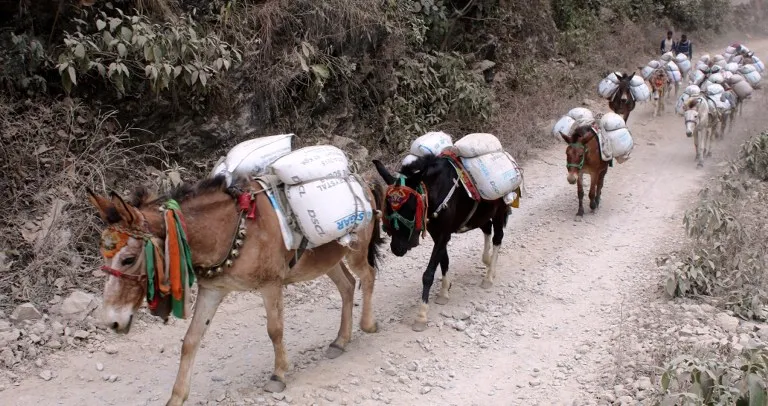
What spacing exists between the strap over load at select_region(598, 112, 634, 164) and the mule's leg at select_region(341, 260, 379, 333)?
5.51m

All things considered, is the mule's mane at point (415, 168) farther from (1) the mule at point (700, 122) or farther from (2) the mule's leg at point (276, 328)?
(1) the mule at point (700, 122)

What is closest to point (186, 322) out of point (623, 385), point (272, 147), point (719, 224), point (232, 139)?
point (272, 147)

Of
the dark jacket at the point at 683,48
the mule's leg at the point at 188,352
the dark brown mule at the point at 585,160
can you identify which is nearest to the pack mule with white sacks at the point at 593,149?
the dark brown mule at the point at 585,160

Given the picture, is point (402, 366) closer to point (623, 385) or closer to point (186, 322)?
point (623, 385)

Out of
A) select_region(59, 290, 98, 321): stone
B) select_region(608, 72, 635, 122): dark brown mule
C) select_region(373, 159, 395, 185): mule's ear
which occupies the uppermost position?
select_region(373, 159, 395, 185): mule's ear

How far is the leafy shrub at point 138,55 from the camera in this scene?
672 centimetres

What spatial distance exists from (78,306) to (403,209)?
9.98 feet

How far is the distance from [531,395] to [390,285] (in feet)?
8.10

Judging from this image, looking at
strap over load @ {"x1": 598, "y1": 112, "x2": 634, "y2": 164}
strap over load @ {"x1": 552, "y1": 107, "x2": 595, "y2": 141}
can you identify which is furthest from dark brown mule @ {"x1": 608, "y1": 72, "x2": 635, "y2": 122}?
strap over load @ {"x1": 598, "y1": 112, "x2": 634, "y2": 164}

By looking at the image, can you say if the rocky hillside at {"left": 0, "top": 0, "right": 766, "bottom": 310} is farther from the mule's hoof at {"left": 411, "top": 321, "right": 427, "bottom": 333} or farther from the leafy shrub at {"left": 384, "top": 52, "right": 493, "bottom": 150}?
the mule's hoof at {"left": 411, "top": 321, "right": 427, "bottom": 333}

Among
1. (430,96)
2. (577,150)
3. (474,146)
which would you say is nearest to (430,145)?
(474,146)

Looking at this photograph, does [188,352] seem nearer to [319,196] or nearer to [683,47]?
[319,196]

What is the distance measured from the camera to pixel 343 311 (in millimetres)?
5570

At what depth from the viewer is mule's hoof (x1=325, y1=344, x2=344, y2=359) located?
5.45 m
